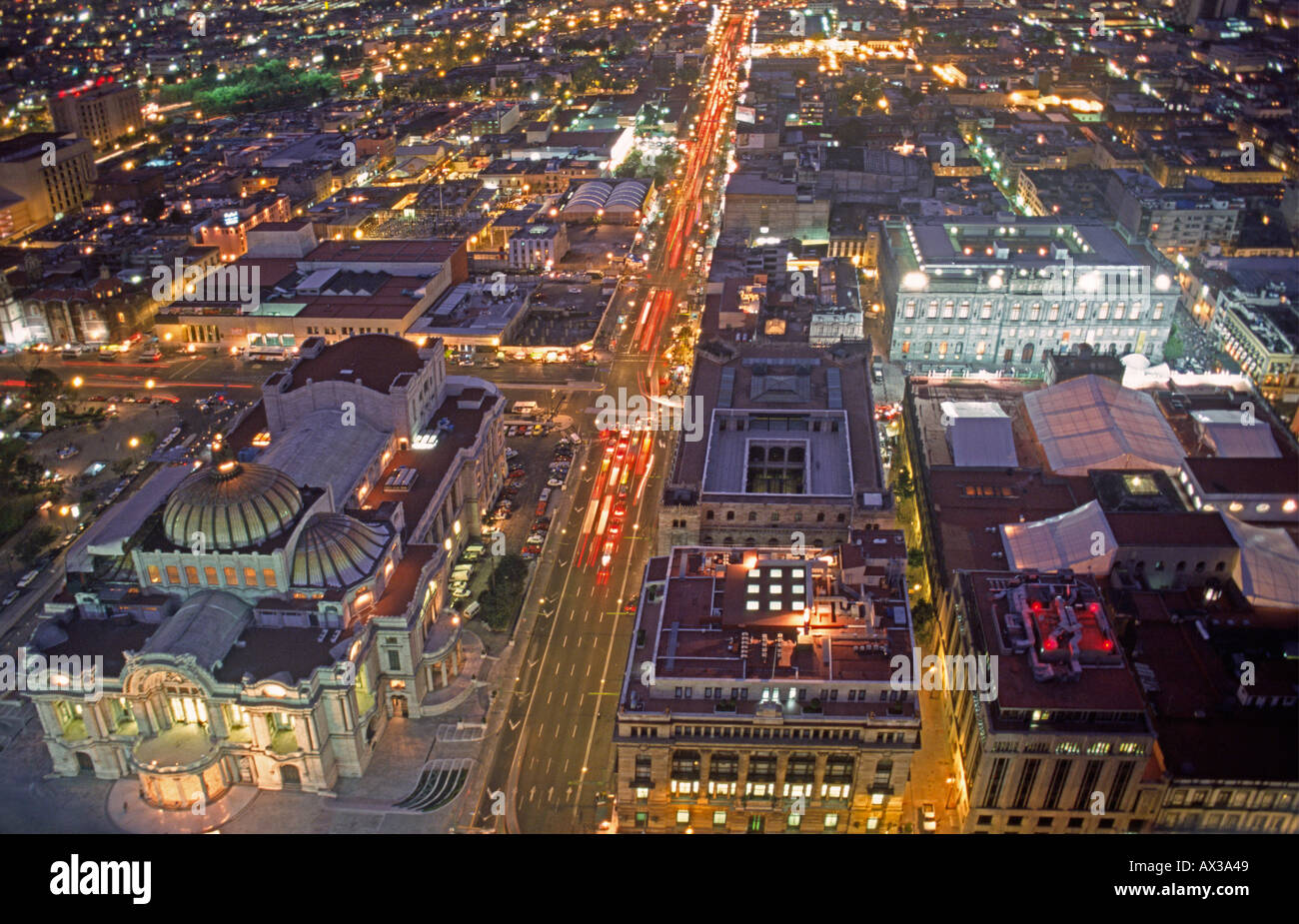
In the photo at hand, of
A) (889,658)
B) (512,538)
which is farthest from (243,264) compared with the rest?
(889,658)

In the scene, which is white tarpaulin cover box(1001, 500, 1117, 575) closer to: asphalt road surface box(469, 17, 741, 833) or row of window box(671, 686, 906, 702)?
row of window box(671, 686, 906, 702)

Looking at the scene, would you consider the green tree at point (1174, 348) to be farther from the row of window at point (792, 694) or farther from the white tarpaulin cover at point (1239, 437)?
the row of window at point (792, 694)

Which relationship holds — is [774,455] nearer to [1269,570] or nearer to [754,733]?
[754,733]

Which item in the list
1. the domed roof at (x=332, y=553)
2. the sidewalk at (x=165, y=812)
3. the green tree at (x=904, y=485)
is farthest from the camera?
the green tree at (x=904, y=485)

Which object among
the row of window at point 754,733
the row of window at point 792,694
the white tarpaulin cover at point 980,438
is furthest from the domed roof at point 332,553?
the white tarpaulin cover at point 980,438

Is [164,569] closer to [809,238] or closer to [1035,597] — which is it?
[1035,597]

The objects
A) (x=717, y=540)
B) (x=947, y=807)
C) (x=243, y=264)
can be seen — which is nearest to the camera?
(x=947, y=807)

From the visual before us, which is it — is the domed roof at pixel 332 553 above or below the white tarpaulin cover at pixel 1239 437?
below
